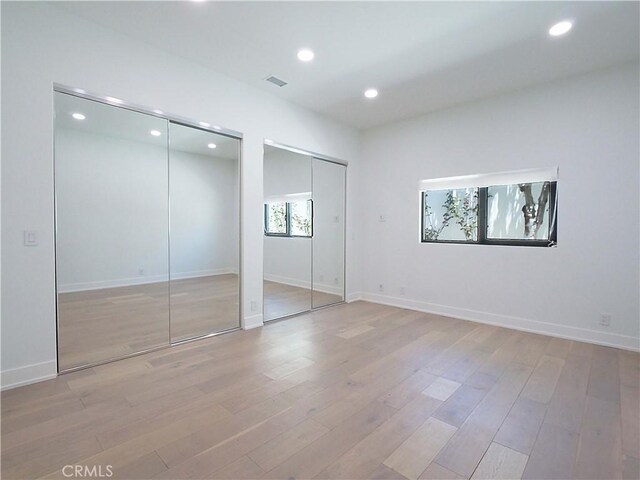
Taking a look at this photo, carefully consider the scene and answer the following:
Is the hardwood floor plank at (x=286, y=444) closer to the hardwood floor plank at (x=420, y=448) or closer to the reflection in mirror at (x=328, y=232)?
the hardwood floor plank at (x=420, y=448)

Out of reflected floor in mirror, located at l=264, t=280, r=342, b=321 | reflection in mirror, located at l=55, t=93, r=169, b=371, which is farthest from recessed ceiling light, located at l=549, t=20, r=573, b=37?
reflected floor in mirror, located at l=264, t=280, r=342, b=321

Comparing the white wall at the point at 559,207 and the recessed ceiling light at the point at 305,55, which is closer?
the recessed ceiling light at the point at 305,55

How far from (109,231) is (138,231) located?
0.27 meters

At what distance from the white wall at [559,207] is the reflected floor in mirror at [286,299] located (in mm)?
1235

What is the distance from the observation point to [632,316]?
122 inches

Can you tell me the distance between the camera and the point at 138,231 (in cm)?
337

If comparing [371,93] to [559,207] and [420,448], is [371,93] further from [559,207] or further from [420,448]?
[420,448]

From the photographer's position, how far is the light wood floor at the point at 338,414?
1.57 m

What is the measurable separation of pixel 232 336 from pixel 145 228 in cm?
155

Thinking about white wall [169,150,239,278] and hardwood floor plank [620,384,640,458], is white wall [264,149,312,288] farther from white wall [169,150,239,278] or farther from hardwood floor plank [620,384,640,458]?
hardwood floor plank [620,384,640,458]

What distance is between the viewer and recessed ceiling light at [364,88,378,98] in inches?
149

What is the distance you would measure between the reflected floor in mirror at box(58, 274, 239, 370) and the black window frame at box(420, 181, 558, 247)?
301 centimetres

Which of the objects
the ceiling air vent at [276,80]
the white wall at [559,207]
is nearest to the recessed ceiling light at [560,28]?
the white wall at [559,207]

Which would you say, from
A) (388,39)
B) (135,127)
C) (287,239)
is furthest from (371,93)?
(135,127)
